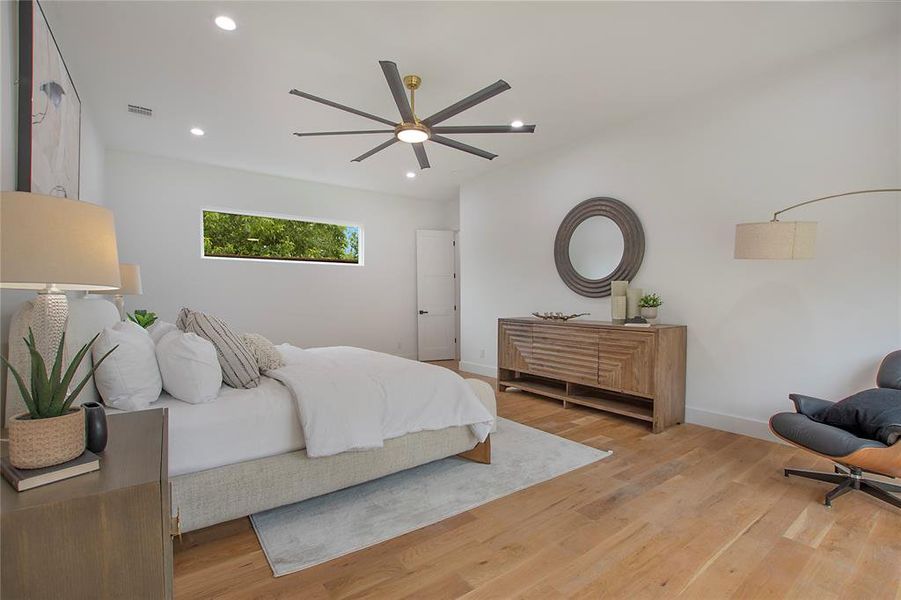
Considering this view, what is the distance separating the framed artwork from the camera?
1.80 metres

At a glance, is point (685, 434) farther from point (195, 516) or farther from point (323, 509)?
point (195, 516)

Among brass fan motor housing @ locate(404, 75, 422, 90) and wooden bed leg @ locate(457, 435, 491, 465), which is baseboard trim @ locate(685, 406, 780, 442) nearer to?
wooden bed leg @ locate(457, 435, 491, 465)

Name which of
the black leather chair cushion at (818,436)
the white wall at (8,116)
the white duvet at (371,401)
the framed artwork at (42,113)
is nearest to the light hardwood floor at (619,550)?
the black leather chair cushion at (818,436)

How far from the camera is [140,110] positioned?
3760 millimetres

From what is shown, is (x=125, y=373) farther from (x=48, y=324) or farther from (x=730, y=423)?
(x=730, y=423)

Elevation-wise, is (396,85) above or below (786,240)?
above

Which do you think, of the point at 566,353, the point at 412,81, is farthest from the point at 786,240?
the point at 412,81

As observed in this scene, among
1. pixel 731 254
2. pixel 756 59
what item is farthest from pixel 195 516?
pixel 756 59

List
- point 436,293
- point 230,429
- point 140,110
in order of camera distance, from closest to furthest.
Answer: point 230,429
point 140,110
point 436,293

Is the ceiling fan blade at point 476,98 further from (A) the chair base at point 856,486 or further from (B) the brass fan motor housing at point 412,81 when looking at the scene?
(A) the chair base at point 856,486

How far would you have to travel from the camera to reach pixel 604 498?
92.4 inches

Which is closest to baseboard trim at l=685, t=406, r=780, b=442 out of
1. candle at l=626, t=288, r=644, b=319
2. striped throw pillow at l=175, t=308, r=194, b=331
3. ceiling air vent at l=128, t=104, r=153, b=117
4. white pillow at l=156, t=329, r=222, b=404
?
candle at l=626, t=288, r=644, b=319

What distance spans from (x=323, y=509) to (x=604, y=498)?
60.9 inches

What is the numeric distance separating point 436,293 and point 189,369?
5249 millimetres
